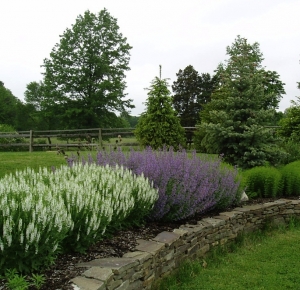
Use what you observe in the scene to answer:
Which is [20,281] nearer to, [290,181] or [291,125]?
[290,181]

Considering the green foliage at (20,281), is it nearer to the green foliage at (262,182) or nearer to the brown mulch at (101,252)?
the brown mulch at (101,252)

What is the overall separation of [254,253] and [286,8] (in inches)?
349

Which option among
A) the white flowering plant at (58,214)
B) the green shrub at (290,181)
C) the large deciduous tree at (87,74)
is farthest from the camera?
the large deciduous tree at (87,74)

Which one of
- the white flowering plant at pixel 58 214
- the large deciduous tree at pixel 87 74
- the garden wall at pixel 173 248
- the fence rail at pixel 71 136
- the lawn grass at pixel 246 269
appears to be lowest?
the lawn grass at pixel 246 269

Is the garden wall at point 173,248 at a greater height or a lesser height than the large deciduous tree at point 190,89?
lesser

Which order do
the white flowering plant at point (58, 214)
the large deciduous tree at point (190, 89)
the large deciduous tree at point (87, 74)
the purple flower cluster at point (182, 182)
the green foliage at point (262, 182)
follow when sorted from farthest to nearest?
the large deciduous tree at point (190, 89)
the large deciduous tree at point (87, 74)
the green foliage at point (262, 182)
the purple flower cluster at point (182, 182)
the white flowering plant at point (58, 214)

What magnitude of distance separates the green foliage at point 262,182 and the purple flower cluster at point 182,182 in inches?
38.2

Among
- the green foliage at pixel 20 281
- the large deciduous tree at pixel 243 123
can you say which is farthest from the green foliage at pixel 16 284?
the large deciduous tree at pixel 243 123

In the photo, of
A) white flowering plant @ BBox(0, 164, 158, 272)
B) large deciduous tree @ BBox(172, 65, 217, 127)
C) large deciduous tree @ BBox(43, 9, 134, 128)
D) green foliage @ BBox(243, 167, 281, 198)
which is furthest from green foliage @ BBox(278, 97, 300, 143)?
large deciduous tree @ BBox(172, 65, 217, 127)

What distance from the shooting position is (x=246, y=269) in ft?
13.2

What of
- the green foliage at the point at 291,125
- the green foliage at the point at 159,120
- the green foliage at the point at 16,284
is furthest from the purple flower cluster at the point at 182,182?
the green foliage at the point at 291,125

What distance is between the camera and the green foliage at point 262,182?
6.50 metres

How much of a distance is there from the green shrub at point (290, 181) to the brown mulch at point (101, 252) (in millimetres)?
2715

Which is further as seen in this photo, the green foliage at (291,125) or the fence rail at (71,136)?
the fence rail at (71,136)
